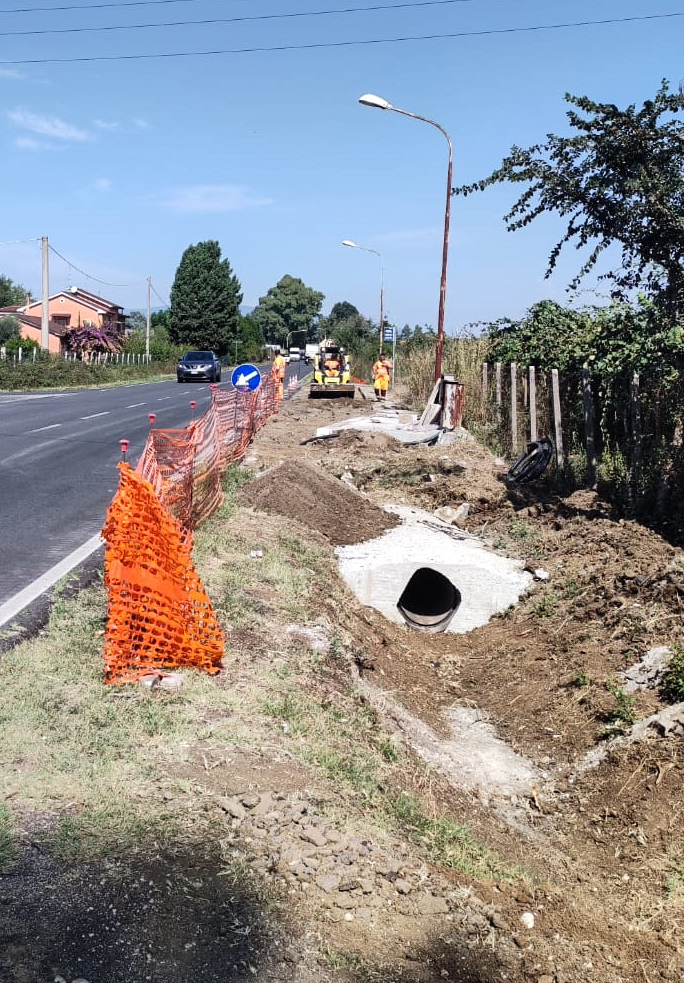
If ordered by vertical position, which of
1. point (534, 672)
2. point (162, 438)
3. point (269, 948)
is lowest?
point (534, 672)

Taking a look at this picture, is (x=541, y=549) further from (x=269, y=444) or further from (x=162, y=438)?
(x=269, y=444)

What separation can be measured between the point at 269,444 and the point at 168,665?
41.7 feet

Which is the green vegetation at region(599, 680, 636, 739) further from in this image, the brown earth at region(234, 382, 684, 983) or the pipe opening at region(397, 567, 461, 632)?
the pipe opening at region(397, 567, 461, 632)

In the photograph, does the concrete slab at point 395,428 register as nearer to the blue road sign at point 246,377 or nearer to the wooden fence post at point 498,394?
the wooden fence post at point 498,394

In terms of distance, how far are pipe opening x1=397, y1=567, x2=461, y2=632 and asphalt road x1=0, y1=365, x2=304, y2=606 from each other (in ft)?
12.5

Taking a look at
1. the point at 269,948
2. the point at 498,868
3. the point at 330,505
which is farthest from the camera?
the point at 330,505

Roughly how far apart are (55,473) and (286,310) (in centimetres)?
15747

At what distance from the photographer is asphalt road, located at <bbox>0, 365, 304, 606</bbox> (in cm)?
878

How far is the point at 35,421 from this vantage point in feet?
72.2

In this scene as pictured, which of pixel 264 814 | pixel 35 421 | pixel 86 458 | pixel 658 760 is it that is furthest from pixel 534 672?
pixel 35 421

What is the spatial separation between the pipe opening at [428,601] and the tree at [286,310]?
157403 mm

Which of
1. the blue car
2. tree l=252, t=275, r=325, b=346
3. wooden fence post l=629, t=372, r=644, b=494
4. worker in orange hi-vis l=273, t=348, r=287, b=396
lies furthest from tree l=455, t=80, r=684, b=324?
tree l=252, t=275, r=325, b=346

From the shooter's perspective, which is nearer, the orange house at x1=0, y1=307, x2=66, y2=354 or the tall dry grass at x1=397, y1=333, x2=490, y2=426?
the tall dry grass at x1=397, y1=333, x2=490, y2=426

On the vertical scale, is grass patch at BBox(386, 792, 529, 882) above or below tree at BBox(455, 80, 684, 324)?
below
